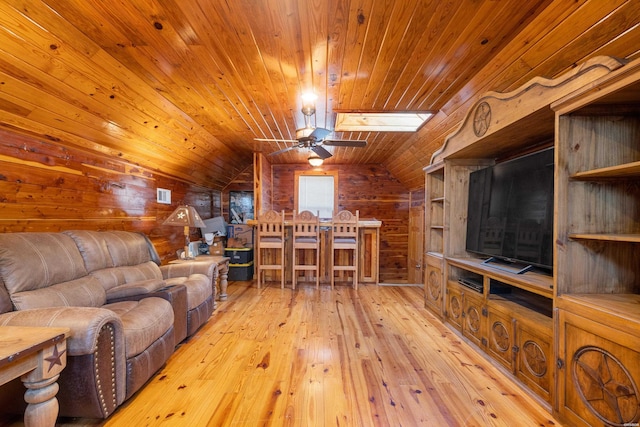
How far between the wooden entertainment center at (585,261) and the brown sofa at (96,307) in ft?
8.27

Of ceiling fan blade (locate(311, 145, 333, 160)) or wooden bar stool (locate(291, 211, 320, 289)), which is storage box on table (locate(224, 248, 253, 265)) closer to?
wooden bar stool (locate(291, 211, 320, 289))

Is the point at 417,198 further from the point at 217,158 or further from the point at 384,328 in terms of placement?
the point at 217,158

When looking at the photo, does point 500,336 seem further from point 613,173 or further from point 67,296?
point 67,296

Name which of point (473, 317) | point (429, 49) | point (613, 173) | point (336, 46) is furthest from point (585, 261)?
point (336, 46)

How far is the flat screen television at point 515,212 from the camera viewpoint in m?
1.88

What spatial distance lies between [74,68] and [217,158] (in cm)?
288

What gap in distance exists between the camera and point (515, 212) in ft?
7.14

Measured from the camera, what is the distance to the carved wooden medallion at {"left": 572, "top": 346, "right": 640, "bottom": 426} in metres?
1.21

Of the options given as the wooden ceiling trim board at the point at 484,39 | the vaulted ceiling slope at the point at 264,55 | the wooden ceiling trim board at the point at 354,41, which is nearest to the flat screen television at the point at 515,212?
the vaulted ceiling slope at the point at 264,55

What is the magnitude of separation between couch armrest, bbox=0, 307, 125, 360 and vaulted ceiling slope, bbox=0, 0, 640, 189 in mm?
1525

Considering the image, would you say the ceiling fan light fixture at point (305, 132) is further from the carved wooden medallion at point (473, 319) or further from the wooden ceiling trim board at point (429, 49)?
the carved wooden medallion at point (473, 319)

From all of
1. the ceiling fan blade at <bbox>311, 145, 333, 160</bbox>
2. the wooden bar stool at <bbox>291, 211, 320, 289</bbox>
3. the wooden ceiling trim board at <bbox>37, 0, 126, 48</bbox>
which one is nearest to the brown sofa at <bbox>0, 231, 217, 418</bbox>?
the wooden ceiling trim board at <bbox>37, 0, 126, 48</bbox>

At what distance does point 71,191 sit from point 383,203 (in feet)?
18.1

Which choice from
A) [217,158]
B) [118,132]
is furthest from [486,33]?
[217,158]
